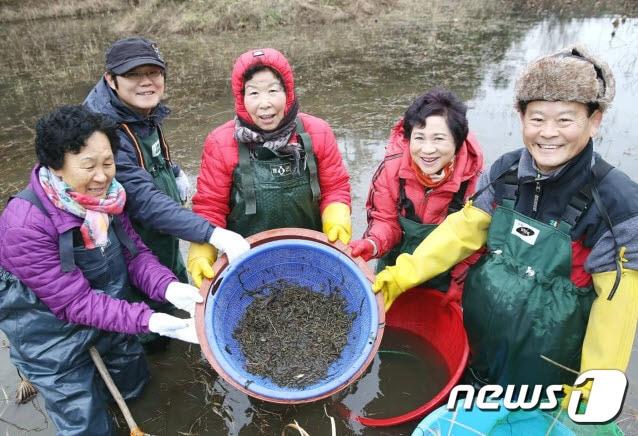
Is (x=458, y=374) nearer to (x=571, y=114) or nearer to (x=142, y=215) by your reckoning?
(x=571, y=114)

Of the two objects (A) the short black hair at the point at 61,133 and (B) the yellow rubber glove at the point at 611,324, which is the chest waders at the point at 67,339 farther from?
(B) the yellow rubber glove at the point at 611,324

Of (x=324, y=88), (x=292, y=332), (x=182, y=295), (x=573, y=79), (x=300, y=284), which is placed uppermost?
(x=573, y=79)

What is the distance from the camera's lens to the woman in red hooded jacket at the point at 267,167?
2.35 metres

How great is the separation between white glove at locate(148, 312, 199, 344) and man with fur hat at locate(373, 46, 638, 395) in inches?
35.9

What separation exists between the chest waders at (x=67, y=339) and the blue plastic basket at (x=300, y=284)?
548 millimetres

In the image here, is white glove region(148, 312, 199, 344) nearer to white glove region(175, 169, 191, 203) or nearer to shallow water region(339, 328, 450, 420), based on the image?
shallow water region(339, 328, 450, 420)

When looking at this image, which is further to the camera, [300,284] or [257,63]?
[300,284]

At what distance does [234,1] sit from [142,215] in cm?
1293

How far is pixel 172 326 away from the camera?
212 centimetres

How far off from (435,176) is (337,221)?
→ 583mm

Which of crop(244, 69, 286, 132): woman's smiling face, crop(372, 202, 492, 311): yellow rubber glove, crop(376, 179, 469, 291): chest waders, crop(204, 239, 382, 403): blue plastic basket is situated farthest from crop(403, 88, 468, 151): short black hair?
crop(204, 239, 382, 403): blue plastic basket

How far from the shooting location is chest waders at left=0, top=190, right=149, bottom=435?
2.02m

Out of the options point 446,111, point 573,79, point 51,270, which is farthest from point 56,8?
point 573,79

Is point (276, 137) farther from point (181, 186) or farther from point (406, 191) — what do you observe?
point (181, 186)
